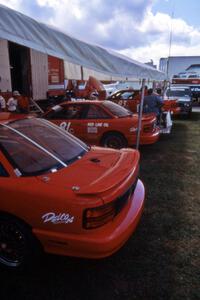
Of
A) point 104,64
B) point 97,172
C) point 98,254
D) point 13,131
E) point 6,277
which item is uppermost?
point 104,64

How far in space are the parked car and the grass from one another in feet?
38.9

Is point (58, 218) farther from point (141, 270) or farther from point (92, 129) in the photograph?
point (92, 129)

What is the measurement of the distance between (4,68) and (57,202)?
9.59 m

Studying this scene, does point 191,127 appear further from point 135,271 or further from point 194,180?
point 135,271

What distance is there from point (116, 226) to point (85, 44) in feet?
9.46

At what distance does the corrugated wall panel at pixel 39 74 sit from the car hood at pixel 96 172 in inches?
390

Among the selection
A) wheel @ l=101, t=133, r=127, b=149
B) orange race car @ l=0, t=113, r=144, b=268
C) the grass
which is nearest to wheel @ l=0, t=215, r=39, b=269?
orange race car @ l=0, t=113, r=144, b=268

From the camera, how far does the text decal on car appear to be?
8.41 feet

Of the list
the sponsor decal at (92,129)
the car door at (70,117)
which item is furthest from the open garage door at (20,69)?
the sponsor decal at (92,129)

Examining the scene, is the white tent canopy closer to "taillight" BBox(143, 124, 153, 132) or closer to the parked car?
"taillight" BBox(143, 124, 153, 132)

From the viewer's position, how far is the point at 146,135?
7488mm

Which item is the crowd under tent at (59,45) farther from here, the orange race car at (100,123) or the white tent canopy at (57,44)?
the orange race car at (100,123)

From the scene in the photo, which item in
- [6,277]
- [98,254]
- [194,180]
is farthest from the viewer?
[194,180]

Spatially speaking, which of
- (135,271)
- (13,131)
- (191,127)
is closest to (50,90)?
(191,127)
